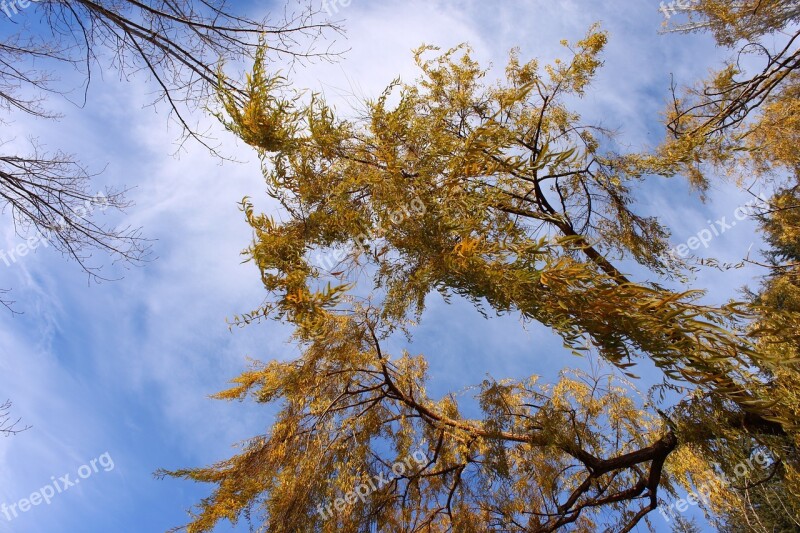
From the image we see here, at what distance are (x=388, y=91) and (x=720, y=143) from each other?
147 inches

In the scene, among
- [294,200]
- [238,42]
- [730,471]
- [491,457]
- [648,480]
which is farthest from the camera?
[491,457]

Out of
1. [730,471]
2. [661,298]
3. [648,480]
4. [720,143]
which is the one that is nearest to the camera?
[661,298]

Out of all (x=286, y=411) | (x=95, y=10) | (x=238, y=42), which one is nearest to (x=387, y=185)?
(x=238, y=42)

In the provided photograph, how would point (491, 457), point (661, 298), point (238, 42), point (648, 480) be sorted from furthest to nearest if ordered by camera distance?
point (491, 457) < point (648, 480) < point (238, 42) < point (661, 298)

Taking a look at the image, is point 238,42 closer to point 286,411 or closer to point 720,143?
point 286,411

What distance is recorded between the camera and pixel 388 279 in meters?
3.73

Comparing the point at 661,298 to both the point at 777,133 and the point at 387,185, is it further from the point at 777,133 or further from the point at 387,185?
the point at 777,133

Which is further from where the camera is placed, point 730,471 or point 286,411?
point 286,411

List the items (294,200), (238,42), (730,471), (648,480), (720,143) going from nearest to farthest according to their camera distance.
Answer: (730,471), (238,42), (294,200), (648,480), (720,143)

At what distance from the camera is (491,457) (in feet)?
14.5

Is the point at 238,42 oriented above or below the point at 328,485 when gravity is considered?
above

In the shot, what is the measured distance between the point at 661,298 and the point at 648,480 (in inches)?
104

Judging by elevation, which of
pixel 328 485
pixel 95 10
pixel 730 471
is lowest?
pixel 730 471

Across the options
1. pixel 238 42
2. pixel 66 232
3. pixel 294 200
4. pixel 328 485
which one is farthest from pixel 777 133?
pixel 66 232
